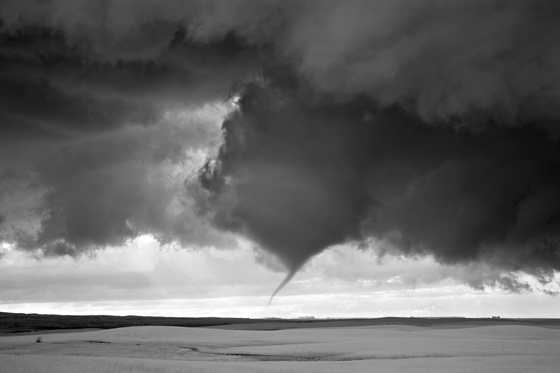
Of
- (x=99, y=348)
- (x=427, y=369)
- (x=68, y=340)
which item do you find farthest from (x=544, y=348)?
(x=68, y=340)

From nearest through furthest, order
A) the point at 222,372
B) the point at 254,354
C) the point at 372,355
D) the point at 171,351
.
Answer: the point at 222,372
the point at 372,355
the point at 254,354
the point at 171,351

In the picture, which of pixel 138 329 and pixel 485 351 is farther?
pixel 138 329

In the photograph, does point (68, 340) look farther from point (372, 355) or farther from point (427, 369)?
point (427, 369)

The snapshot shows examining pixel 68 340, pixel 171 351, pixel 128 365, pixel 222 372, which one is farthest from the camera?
pixel 68 340

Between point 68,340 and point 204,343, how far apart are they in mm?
16039

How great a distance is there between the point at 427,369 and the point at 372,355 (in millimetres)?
11964

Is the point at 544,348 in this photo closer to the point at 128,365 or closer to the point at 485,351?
the point at 485,351

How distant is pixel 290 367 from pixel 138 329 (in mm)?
45707

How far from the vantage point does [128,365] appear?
30.4 m

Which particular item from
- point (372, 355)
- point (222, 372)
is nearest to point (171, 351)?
point (372, 355)

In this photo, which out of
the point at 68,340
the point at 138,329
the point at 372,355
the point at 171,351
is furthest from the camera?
the point at 138,329

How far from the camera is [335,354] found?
44125mm

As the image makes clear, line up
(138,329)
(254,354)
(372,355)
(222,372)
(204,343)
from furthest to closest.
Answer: (138,329) → (204,343) → (254,354) → (372,355) → (222,372)

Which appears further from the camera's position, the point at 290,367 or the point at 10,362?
the point at 290,367
